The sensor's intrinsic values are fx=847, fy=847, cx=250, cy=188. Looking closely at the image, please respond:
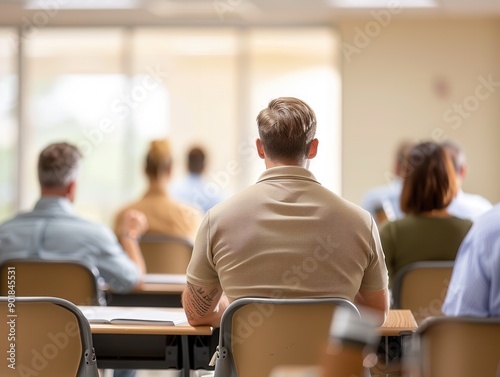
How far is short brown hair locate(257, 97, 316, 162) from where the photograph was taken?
2.26 m

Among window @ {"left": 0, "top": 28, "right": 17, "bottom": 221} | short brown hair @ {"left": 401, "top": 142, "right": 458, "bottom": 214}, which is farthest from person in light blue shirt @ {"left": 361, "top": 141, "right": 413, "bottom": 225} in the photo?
window @ {"left": 0, "top": 28, "right": 17, "bottom": 221}

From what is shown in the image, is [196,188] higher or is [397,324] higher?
[196,188]

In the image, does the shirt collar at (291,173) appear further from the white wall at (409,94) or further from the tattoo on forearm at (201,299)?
the white wall at (409,94)

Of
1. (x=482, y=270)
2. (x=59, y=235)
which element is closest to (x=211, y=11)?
(x=59, y=235)

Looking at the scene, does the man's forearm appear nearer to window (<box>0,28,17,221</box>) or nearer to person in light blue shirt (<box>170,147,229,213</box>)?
person in light blue shirt (<box>170,147,229,213</box>)

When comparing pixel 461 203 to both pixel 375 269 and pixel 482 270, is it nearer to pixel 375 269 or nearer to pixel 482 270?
pixel 482 270

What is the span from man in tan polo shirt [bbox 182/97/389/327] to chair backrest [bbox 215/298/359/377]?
0.10 m

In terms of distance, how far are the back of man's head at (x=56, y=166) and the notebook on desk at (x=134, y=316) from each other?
0.98m

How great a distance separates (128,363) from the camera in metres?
2.63

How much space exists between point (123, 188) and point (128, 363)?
22.3 ft

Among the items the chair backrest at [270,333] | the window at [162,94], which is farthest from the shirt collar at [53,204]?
the window at [162,94]

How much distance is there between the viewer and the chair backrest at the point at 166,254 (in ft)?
14.2

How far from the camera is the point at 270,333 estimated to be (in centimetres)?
206

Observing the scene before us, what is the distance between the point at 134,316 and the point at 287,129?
0.71 meters
